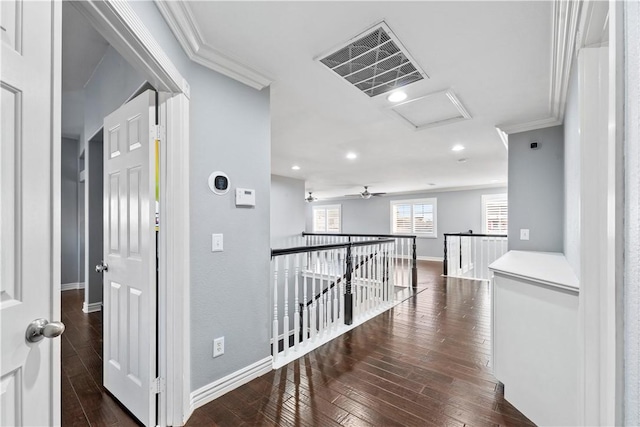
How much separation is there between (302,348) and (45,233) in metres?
2.25

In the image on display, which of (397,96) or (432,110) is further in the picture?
(432,110)

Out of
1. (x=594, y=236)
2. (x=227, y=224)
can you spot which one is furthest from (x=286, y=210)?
(x=594, y=236)

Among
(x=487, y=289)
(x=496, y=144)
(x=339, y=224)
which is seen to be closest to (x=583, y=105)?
(x=496, y=144)

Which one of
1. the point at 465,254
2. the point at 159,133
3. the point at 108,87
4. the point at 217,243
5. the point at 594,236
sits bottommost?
the point at 465,254

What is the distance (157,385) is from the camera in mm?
1615

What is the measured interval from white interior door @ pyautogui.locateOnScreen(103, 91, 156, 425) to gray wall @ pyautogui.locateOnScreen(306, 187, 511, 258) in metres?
8.95

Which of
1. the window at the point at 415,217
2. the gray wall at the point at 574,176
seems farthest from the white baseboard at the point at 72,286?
the window at the point at 415,217

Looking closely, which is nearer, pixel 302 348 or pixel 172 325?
pixel 172 325

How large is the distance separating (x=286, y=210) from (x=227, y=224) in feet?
16.5

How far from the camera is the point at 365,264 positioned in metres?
3.77

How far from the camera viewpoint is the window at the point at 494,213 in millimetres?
8133

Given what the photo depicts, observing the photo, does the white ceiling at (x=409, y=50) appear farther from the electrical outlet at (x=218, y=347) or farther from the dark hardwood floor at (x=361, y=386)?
the dark hardwood floor at (x=361, y=386)

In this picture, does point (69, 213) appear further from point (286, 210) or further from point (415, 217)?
point (415, 217)

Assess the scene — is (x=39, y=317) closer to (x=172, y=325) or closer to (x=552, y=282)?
(x=172, y=325)
